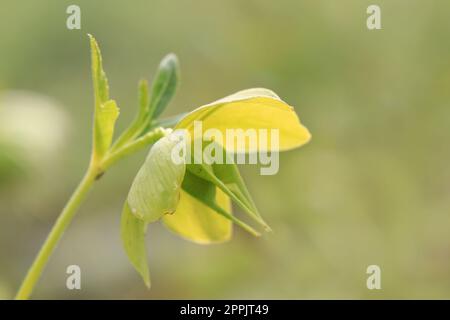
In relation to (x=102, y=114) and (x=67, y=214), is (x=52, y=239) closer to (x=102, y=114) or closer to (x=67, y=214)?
(x=67, y=214)

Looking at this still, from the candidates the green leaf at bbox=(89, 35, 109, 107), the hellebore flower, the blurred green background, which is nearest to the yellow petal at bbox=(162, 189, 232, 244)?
the hellebore flower

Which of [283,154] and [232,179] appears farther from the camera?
[283,154]

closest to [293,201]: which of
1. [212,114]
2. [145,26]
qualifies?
Answer: [145,26]

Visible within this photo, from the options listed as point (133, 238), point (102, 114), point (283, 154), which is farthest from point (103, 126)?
point (283, 154)

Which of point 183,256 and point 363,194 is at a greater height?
point 363,194

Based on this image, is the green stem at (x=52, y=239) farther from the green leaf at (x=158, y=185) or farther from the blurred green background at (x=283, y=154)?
the blurred green background at (x=283, y=154)

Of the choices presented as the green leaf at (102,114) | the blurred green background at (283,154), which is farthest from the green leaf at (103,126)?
the blurred green background at (283,154)

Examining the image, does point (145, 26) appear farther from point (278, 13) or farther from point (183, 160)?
point (183, 160)
